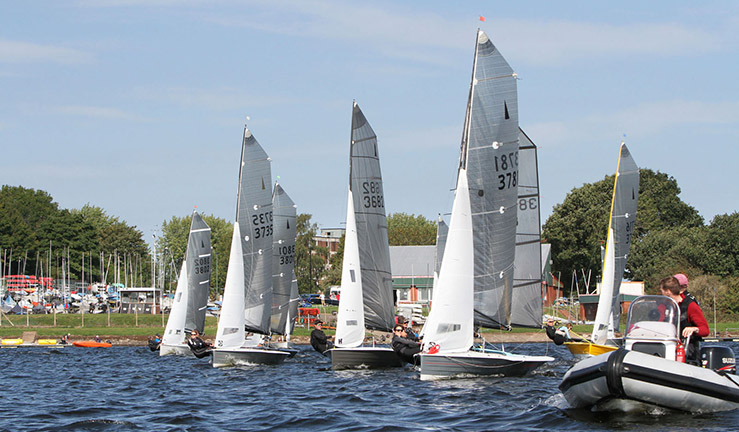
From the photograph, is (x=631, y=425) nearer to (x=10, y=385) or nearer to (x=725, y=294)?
(x=10, y=385)

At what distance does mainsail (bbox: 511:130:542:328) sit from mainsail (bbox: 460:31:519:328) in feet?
11.1

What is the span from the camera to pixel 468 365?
24.9 m

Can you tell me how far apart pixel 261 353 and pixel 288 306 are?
405 inches

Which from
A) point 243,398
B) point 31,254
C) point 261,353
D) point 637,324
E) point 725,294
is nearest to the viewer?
point 637,324

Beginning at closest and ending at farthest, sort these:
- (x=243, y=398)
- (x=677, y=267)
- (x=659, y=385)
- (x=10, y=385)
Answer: (x=659, y=385), (x=243, y=398), (x=10, y=385), (x=677, y=267)

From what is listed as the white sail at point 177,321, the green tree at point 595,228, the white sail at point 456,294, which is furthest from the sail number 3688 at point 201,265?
the green tree at point 595,228

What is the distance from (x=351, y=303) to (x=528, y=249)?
6701mm

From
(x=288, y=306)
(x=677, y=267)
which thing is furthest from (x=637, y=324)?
(x=677, y=267)

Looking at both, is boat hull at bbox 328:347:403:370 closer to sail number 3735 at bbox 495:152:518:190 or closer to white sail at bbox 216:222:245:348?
white sail at bbox 216:222:245:348

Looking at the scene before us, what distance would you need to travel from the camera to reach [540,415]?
17.7 m

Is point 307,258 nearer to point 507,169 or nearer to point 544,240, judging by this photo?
point 544,240

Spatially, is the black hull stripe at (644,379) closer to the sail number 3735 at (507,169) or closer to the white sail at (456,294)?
the white sail at (456,294)

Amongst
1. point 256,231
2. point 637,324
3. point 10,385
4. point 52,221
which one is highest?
point 52,221

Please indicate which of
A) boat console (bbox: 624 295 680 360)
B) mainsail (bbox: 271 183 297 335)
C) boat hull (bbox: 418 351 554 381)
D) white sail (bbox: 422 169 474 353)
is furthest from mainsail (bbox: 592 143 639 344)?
boat console (bbox: 624 295 680 360)
